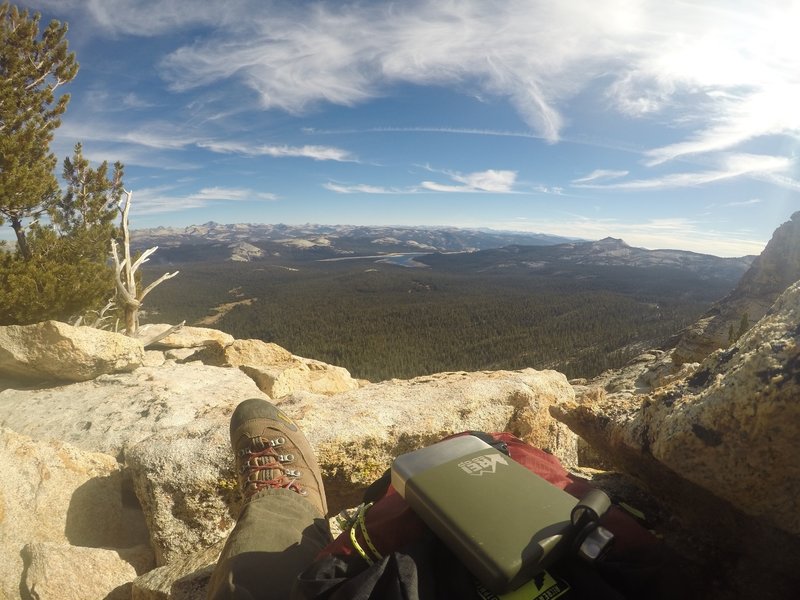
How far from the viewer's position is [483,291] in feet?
563

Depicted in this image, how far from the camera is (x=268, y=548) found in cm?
253

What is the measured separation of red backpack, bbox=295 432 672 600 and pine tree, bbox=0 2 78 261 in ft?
41.2

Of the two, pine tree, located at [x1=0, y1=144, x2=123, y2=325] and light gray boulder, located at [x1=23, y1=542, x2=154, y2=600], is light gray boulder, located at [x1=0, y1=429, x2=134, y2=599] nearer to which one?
light gray boulder, located at [x1=23, y1=542, x2=154, y2=600]

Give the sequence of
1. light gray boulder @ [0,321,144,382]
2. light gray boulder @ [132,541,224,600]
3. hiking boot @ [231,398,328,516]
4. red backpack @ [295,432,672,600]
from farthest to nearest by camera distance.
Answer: light gray boulder @ [0,321,144,382]
hiking boot @ [231,398,328,516]
light gray boulder @ [132,541,224,600]
red backpack @ [295,432,672,600]

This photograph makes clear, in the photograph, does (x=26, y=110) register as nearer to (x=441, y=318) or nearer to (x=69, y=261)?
(x=69, y=261)

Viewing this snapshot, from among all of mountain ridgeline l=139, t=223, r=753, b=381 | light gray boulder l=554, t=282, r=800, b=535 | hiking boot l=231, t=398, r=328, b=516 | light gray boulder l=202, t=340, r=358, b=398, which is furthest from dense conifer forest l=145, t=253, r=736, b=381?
light gray boulder l=554, t=282, r=800, b=535

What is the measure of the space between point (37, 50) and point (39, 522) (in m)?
14.6

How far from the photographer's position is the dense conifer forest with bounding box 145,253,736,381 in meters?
77.8

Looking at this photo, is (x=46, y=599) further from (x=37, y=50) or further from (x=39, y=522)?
(x=37, y=50)

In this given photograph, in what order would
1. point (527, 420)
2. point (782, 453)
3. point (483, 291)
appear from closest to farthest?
point (782, 453), point (527, 420), point (483, 291)

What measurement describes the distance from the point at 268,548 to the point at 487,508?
5.21 feet

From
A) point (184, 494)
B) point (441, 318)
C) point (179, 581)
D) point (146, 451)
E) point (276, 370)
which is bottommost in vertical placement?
point (441, 318)

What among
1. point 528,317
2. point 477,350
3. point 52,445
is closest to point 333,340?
point 477,350

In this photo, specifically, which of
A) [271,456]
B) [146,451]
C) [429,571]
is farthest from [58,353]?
[429,571]
